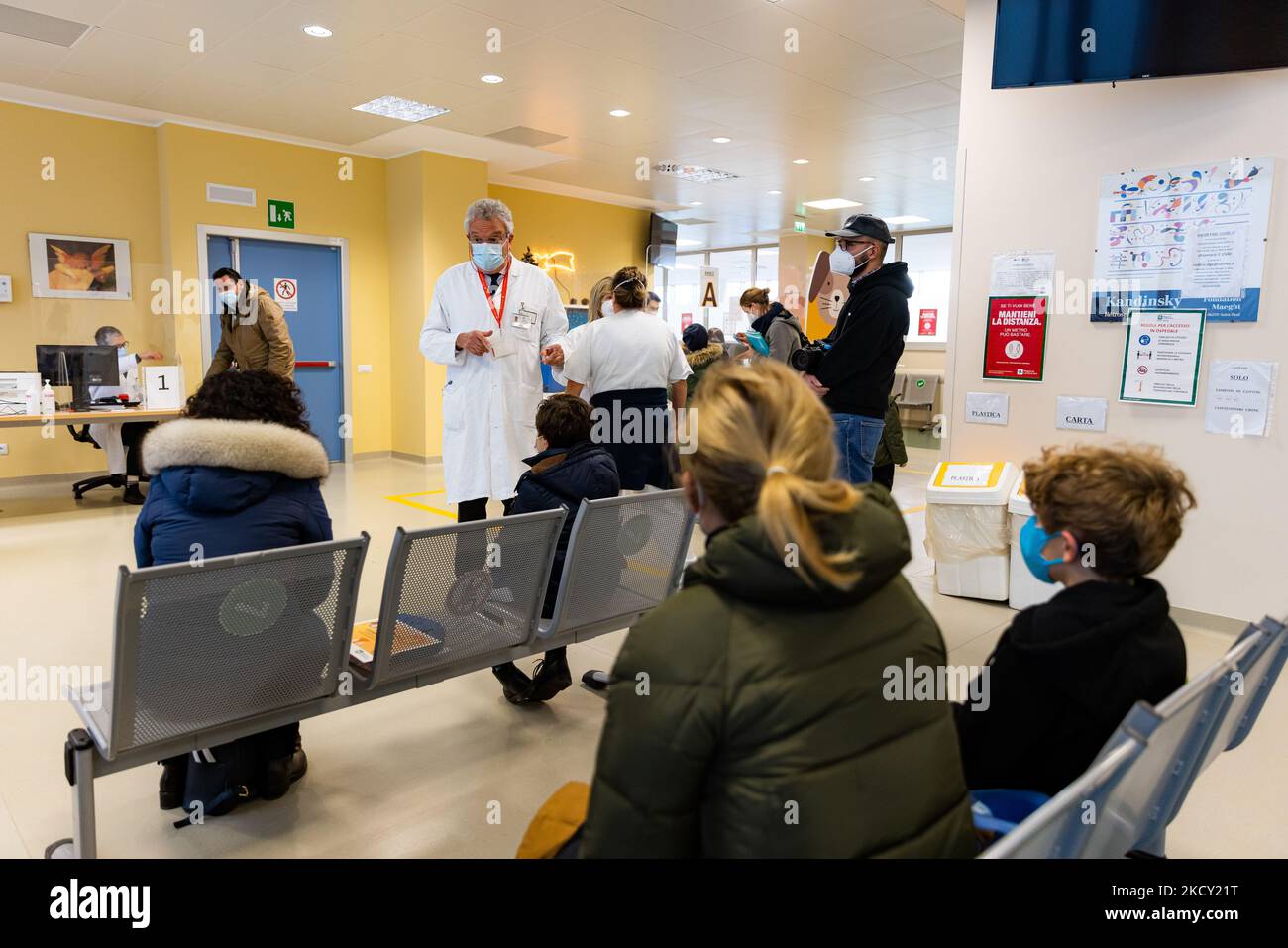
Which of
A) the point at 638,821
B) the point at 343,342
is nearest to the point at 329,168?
the point at 343,342

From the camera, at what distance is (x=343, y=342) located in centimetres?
880

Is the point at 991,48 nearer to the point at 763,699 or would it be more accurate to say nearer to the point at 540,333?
the point at 540,333

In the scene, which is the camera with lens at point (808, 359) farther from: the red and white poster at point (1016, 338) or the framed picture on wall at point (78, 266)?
the framed picture on wall at point (78, 266)

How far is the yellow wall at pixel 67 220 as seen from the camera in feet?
22.6

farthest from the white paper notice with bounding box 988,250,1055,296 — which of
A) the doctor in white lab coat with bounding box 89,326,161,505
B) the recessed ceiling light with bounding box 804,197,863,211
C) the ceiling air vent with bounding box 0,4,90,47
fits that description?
the recessed ceiling light with bounding box 804,197,863,211

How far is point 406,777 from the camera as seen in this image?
8.43 feet

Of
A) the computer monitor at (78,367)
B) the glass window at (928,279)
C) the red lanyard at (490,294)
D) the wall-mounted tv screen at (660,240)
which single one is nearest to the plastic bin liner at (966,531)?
the red lanyard at (490,294)

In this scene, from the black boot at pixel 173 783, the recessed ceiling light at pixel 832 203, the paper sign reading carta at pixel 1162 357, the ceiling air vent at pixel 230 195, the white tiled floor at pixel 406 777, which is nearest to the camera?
the white tiled floor at pixel 406 777

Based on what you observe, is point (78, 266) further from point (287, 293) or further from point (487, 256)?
point (487, 256)

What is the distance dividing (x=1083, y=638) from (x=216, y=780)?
2140 mm

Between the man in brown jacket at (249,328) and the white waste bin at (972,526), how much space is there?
16.2 feet

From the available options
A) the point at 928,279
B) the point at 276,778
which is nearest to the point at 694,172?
the point at 928,279

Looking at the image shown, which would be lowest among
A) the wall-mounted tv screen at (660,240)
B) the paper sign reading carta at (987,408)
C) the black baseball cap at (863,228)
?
the paper sign reading carta at (987,408)
